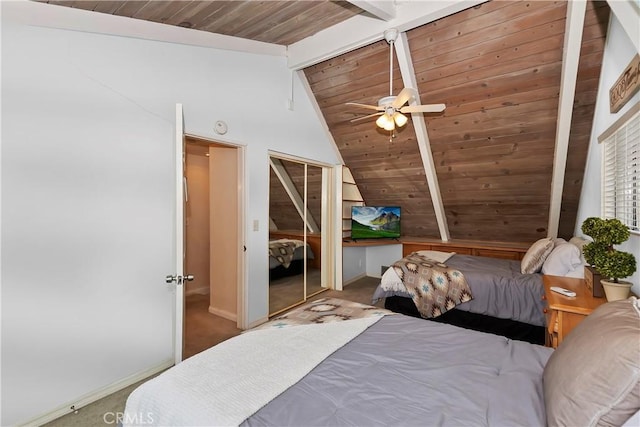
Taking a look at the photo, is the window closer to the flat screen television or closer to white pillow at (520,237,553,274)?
white pillow at (520,237,553,274)

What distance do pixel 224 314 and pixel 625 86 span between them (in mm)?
4112

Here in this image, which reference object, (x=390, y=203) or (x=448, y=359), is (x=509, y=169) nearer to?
(x=390, y=203)

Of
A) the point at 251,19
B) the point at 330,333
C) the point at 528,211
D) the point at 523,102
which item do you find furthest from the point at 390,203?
the point at 330,333

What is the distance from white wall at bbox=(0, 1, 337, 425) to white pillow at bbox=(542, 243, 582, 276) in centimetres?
342

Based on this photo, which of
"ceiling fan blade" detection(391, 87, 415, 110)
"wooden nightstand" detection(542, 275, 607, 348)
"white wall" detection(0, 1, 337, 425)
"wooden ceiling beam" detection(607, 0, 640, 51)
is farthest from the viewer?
"ceiling fan blade" detection(391, 87, 415, 110)

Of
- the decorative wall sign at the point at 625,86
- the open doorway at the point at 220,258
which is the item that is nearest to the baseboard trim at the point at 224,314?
the open doorway at the point at 220,258

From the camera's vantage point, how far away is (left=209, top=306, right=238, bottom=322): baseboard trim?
11.2 ft

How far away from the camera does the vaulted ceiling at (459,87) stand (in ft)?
8.29

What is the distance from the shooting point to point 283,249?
390 centimetres

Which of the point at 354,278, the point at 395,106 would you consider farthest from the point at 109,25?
the point at 354,278

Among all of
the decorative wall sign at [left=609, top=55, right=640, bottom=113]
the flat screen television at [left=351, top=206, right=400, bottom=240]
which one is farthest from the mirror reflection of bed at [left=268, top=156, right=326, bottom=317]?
the decorative wall sign at [left=609, top=55, right=640, bottom=113]

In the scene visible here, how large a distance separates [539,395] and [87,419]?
8.17 feet

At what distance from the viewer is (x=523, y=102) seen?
3121 mm

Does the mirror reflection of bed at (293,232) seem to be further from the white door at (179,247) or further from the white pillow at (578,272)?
the white pillow at (578,272)
